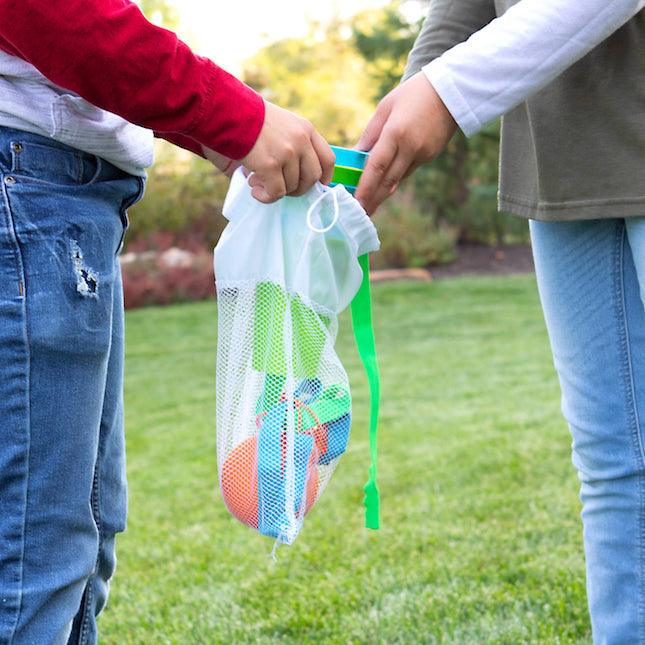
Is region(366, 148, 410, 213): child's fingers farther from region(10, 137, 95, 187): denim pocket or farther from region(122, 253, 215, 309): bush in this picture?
region(122, 253, 215, 309): bush

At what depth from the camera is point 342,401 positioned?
5.11 feet

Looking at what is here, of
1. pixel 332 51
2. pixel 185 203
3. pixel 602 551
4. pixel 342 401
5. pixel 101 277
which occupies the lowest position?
pixel 602 551

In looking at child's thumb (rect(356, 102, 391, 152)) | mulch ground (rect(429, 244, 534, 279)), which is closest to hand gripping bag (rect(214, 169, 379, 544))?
child's thumb (rect(356, 102, 391, 152))

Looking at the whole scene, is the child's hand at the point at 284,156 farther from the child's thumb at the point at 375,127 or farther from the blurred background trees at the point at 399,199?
the blurred background trees at the point at 399,199

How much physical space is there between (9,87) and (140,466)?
3.87 m

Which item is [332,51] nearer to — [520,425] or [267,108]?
[520,425]

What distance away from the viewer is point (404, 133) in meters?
1.42

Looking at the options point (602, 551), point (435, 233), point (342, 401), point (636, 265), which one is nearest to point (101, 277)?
point (342, 401)

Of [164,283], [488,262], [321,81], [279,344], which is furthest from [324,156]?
[321,81]

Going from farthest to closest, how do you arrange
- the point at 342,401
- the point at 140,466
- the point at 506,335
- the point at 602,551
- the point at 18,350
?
the point at 506,335 → the point at 140,466 → the point at 602,551 → the point at 342,401 → the point at 18,350

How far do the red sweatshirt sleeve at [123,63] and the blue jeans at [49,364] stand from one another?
13cm

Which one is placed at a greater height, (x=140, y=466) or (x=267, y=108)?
(x=267, y=108)

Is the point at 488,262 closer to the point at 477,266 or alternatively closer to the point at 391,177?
the point at 477,266

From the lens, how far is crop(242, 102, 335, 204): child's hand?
1.28m
